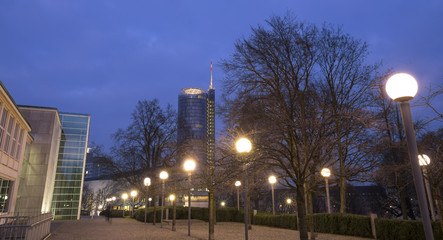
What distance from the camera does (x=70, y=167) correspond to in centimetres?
4631

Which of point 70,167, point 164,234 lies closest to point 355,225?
point 164,234

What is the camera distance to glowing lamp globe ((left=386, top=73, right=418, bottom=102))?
422cm

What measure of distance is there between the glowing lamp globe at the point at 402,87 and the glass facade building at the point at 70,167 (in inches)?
1932

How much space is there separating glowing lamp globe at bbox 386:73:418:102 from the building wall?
35.5m

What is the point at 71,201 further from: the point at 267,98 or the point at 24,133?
the point at 267,98

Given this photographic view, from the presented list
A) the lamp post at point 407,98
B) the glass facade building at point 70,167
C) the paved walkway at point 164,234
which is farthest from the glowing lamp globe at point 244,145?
the glass facade building at point 70,167

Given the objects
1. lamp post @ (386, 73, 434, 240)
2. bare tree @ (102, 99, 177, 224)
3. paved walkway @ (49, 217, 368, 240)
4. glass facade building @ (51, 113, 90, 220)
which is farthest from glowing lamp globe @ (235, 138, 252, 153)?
glass facade building @ (51, 113, 90, 220)

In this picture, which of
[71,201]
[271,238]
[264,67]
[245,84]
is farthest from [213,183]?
[71,201]

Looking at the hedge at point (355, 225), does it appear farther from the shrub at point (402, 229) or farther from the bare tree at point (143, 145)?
the bare tree at point (143, 145)

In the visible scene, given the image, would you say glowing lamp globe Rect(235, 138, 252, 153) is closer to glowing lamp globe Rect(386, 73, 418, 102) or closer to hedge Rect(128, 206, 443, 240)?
glowing lamp globe Rect(386, 73, 418, 102)

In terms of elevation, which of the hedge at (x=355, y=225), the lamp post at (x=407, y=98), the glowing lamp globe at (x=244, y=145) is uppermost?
the glowing lamp globe at (x=244, y=145)

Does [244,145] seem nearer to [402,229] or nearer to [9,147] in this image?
[402,229]

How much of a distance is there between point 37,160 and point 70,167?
13208 millimetres

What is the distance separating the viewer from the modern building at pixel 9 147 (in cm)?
1875
